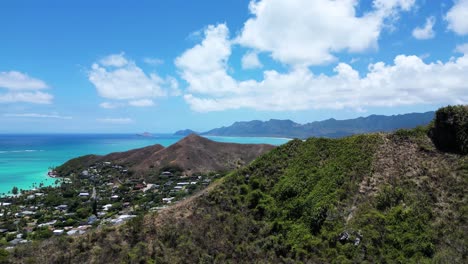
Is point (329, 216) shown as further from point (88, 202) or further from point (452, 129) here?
point (88, 202)

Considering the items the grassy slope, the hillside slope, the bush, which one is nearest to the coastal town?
the hillside slope

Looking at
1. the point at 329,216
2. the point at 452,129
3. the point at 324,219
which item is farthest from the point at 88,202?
the point at 452,129

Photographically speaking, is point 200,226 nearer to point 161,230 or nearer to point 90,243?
point 161,230

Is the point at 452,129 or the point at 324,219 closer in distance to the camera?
the point at 324,219

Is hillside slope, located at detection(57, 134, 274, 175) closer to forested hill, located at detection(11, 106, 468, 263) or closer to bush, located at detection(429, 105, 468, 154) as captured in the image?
forested hill, located at detection(11, 106, 468, 263)

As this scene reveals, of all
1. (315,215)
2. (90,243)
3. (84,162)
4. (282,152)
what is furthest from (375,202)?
(84,162)

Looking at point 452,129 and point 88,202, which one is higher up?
point 452,129
